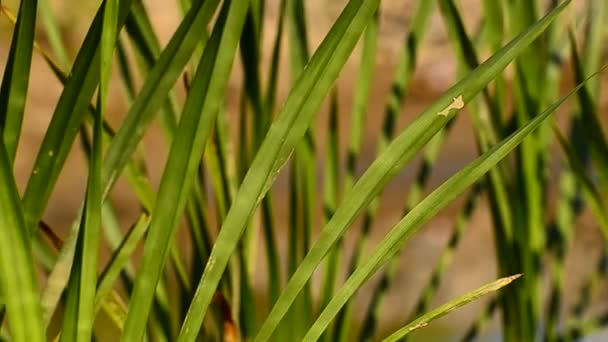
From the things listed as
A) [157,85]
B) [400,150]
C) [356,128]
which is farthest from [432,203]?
[356,128]

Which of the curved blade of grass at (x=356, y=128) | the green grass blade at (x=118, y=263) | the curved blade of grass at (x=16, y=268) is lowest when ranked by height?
the curved blade of grass at (x=16, y=268)

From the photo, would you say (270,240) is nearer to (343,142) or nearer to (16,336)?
(16,336)

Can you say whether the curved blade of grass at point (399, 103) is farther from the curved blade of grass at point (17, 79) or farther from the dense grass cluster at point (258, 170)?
the curved blade of grass at point (17, 79)

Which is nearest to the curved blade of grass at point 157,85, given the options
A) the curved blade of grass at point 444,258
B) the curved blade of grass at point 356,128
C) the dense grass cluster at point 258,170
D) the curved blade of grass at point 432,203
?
the dense grass cluster at point 258,170

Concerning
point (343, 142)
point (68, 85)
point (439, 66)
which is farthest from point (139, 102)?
point (439, 66)

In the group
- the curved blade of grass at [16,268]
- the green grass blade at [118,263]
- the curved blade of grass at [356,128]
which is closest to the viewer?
the curved blade of grass at [16,268]

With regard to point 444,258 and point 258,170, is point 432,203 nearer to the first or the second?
point 258,170

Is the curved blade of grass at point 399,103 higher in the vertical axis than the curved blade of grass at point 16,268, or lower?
higher
